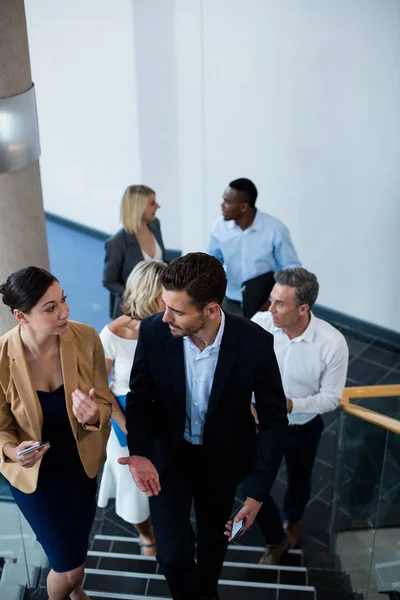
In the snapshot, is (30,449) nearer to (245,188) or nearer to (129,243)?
(129,243)

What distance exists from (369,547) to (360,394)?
3.47ft

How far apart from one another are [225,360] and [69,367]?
0.73 meters

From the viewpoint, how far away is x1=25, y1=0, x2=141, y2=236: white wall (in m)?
8.62

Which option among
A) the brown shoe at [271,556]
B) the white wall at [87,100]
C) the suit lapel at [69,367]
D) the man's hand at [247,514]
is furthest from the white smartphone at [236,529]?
the white wall at [87,100]

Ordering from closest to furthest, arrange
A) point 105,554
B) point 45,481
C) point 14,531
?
point 45,481, point 14,531, point 105,554

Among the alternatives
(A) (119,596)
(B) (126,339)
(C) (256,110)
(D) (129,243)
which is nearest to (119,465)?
(A) (119,596)

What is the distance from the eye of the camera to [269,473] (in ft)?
11.9

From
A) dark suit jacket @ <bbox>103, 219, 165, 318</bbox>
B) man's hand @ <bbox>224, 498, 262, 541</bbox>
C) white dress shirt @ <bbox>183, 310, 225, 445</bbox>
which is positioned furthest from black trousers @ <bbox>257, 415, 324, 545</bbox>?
dark suit jacket @ <bbox>103, 219, 165, 318</bbox>

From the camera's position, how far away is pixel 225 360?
3.40m

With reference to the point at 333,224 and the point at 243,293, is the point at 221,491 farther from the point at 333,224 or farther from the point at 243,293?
the point at 333,224

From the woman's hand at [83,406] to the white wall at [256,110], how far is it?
444cm

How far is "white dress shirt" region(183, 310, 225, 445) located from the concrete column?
5.49 ft

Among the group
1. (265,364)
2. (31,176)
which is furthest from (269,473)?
(31,176)

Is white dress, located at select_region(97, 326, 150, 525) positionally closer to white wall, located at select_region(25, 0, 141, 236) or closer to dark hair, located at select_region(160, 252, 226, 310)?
dark hair, located at select_region(160, 252, 226, 310)
